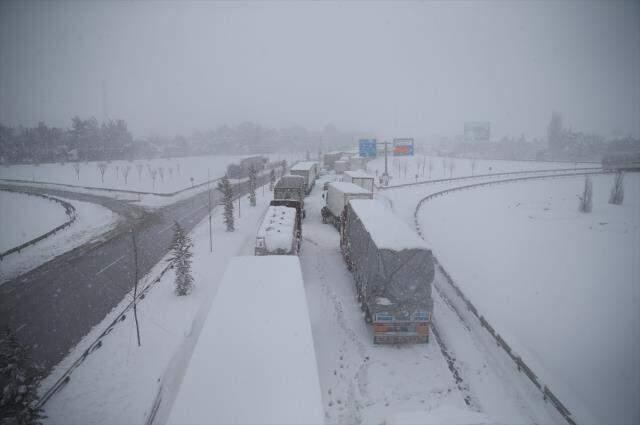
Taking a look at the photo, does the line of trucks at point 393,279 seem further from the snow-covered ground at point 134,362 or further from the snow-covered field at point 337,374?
the snow-covered ground at point 134,362

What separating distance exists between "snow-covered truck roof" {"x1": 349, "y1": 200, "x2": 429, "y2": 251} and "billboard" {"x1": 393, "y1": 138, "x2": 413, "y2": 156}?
32.8 metres

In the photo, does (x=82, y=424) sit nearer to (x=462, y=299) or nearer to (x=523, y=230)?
(x=462, y=299)

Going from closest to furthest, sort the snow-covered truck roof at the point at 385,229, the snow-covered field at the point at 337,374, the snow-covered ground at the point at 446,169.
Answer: the snow-covered field at the point at 337,374, the snow-covered truck roof at the point at 385,229, the snow-covered ground at the point at 446,169

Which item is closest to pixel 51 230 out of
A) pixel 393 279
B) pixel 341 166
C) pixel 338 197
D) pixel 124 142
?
pixel 338 197

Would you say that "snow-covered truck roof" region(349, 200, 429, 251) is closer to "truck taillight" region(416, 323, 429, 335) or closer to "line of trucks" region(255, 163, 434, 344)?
"line of trucks" region(255, 163, 434, 344)

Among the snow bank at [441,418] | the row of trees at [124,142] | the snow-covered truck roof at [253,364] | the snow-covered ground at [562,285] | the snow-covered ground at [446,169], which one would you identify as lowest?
the snow-covered ground at [562,285]

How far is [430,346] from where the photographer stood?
461 inches

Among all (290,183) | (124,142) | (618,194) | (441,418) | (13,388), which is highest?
(124,142)

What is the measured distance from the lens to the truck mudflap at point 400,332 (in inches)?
447

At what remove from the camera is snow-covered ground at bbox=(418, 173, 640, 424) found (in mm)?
11125

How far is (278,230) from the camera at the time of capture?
1711 centimetres

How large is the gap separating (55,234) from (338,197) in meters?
25.1

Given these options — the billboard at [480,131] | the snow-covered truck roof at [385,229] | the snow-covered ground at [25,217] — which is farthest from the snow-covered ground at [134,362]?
the billboard at [480,131]

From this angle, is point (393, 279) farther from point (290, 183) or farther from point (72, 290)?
point (290, 183)
